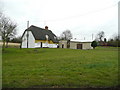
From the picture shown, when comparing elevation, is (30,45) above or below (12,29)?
below

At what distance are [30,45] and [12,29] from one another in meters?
8.82

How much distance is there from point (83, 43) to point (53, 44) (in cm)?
809

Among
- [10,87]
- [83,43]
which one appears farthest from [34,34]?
[10,87]

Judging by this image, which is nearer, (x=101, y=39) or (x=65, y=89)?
(x=65, y=89)

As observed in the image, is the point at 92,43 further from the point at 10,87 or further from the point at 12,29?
the point at 10,87

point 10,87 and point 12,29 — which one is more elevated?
point 12,29

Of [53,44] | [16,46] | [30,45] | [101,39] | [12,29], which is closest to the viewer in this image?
[12,29]

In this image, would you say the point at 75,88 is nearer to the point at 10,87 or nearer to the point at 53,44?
the point at 10,87

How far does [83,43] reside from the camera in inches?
1133

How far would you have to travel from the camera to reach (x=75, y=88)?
8.55 feet

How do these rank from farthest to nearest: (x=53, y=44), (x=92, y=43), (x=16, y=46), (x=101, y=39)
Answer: (x=101, y=39), (x=92, y=43), (x=53, y=44), (x=16, y=46)

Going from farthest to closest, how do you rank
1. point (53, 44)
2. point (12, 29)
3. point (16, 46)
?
point (53, 44) → point (16, 46) → point (12, 29)

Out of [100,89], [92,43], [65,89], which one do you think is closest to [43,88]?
[65,89]

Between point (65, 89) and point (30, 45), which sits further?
point (30, 45)
